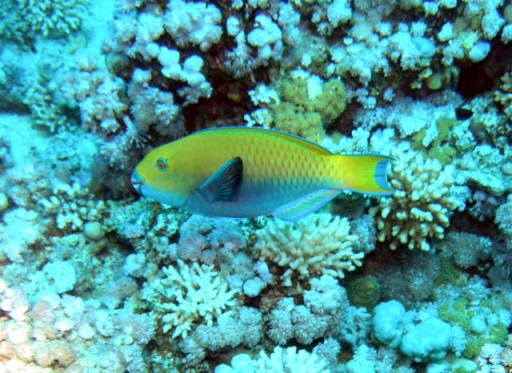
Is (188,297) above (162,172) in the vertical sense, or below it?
below

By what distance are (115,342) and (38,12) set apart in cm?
483

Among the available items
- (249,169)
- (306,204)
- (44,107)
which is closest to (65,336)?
(249,169)

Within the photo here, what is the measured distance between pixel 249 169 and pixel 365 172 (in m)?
0.60

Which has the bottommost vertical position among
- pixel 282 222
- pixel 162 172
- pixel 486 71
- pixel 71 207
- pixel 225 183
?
pixel 225 183

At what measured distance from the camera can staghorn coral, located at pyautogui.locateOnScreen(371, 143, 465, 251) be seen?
3479mm

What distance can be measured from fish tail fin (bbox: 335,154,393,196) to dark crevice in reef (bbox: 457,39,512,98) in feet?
8.11

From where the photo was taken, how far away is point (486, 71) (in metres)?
4.22

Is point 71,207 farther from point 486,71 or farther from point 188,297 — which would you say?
point 486,71

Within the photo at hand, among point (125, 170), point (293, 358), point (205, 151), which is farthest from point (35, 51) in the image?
point (293, 358)

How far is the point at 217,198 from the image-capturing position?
2.38 m

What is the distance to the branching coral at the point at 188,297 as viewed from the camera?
306cm

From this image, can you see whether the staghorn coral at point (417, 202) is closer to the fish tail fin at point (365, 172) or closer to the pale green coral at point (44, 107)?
the fish tail fin at point (365, 172)

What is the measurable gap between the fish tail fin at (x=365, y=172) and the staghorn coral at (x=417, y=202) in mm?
1240

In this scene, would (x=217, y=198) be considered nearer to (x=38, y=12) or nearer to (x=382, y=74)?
(x=382, y=74)
